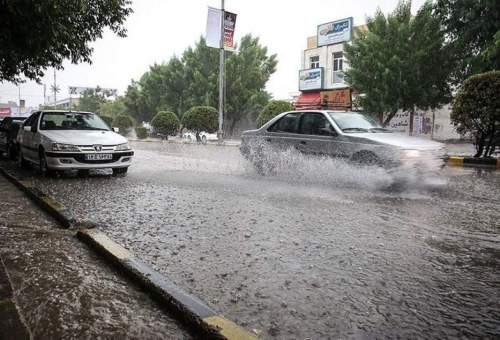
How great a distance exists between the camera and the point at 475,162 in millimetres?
13961

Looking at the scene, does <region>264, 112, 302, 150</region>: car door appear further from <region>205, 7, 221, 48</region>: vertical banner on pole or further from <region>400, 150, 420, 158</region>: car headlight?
<region>205, 7, 221, 48</region>: vertical banner on pole

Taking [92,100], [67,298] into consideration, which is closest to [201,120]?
[67,298]

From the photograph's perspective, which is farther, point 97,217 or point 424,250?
point 97,217

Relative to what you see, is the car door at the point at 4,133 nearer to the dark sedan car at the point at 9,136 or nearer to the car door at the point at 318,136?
the dark sedan car at the point at 9,136

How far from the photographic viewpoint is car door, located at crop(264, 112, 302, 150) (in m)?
9.42

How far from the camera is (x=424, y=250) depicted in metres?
4.06

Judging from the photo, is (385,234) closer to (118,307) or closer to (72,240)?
(118,307)

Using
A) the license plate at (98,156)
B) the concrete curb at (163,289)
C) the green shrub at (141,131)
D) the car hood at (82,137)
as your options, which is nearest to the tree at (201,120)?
the green shrub at (141,131)

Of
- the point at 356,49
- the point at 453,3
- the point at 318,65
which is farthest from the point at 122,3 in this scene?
the point at 318,65

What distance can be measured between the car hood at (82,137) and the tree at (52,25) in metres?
A: 1.93

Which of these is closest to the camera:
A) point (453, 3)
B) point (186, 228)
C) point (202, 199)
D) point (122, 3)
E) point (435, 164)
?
point (186, 228)

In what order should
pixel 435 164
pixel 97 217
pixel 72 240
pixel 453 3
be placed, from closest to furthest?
pixel 72 240
pixel 97 217
pixel 435 164
pixel 453 3

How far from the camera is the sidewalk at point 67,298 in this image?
251 cm

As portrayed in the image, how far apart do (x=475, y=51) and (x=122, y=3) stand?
20.1 m
